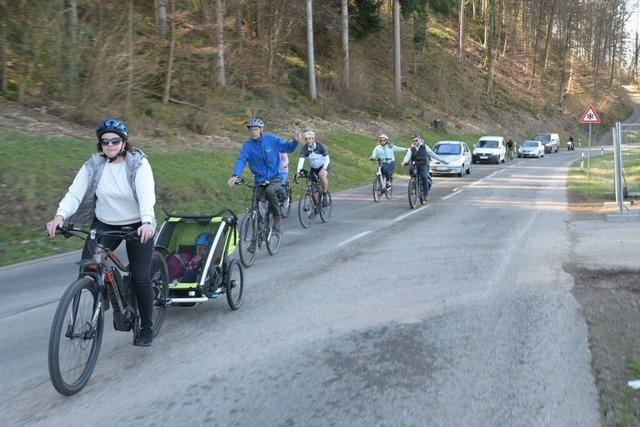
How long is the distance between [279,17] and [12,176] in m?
21.9


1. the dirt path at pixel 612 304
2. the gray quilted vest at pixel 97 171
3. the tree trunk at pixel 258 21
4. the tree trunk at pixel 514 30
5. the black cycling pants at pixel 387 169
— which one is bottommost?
the dirt path at pixel 612 304

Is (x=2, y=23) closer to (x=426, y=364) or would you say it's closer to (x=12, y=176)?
(x=12, y=176)

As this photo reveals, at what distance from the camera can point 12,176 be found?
38.2ft

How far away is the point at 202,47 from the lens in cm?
2427

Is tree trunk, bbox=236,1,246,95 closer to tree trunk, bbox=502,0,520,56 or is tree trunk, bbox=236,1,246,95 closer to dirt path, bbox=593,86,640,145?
dirt path, bbox=593,86,640,145

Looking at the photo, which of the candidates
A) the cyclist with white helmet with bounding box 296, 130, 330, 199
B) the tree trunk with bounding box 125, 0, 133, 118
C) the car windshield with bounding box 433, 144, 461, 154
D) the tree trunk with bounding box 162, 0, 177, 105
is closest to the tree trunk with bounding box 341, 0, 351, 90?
the car windshield with bounding box 433, 144, 461, 154

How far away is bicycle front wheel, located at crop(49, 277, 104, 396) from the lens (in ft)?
13.7

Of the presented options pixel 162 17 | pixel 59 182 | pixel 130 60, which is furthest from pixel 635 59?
pixel 59 182

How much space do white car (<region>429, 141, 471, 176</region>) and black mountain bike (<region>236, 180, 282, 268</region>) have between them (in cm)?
1877

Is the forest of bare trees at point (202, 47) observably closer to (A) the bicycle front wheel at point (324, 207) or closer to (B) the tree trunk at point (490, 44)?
(B) the tree trunk at point (490, 44)

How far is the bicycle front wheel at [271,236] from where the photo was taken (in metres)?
9.57

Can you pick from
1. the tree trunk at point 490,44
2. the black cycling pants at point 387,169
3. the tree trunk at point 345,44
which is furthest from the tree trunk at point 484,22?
the black cycling pants at point 387,169

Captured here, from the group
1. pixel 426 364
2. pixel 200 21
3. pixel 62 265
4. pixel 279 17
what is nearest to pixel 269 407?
pixel 426 364

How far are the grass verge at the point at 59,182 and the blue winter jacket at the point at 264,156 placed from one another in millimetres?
3616
